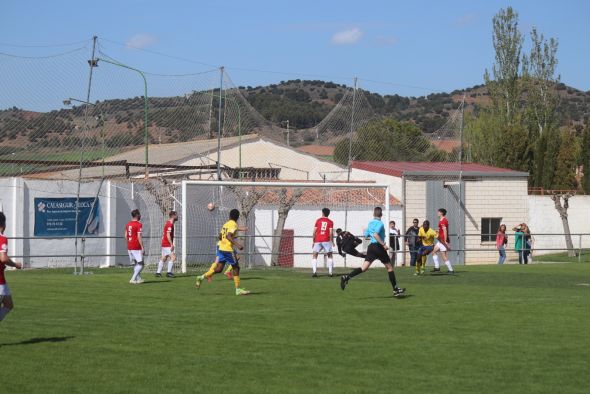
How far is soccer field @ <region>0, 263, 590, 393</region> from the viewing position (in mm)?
10602

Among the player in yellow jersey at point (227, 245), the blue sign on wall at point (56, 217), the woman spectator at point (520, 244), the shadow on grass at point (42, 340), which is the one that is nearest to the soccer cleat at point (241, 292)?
the player in yellow jersey at point (227, 245)

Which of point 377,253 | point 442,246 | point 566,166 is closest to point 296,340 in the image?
point 377,253

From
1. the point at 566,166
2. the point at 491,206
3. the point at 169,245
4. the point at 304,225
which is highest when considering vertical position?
the point at 566,166

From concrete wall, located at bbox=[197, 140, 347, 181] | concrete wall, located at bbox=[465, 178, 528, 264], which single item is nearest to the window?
concrete wall, located at bbox=[465, 178, 528, 264]

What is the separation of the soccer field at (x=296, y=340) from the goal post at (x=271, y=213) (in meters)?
11.2

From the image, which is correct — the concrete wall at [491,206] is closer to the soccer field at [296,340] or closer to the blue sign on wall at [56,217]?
the blue sign on wall at [56,217]

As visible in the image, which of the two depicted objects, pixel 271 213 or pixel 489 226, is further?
pixel 489 226

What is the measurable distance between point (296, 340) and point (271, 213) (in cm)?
2754

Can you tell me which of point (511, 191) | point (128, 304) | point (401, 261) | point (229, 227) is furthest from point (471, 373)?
point (511, 191)

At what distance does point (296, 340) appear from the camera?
1373cm

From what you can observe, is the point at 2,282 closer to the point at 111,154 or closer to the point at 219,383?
the point at 219,383

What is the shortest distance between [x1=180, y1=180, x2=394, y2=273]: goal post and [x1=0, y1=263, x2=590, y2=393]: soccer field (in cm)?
1119

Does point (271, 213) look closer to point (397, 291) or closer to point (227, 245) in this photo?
point (227, 245)

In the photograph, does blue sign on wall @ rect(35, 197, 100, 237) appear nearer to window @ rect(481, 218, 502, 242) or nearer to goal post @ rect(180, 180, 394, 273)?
goal post @ rect(180, 180, 394, 273)
